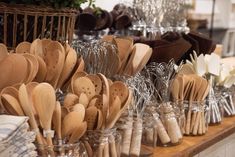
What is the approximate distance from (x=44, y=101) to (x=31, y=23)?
1.17 ft

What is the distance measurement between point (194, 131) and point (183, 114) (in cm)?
7

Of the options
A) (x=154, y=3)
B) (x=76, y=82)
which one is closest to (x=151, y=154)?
(x=76, y=82)

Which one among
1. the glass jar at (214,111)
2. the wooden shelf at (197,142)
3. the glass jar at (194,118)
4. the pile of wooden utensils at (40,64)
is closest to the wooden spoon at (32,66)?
the pile of wooden utensils at (40,64)

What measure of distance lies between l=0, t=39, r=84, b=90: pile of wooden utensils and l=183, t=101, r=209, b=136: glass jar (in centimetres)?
35

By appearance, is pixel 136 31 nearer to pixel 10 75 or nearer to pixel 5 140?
pixel 10 75

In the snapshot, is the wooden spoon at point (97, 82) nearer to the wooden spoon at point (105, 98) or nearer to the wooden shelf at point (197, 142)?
the wooden spoon at point (105, 98)

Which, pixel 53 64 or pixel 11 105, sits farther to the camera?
pixel 53 64

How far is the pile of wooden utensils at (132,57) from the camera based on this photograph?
3.10 ft

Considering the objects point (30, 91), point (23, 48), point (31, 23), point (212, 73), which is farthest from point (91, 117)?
point (212, 73)

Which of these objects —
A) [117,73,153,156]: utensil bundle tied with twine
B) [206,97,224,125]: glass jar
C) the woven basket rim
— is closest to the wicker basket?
the woven basket rim

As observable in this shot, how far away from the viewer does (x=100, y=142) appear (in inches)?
28.2

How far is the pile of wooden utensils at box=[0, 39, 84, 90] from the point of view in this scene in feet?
2.23

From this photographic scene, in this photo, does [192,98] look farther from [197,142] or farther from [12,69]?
[12,69]

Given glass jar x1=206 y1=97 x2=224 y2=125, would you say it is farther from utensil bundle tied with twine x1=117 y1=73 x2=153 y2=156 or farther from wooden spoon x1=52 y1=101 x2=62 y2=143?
wooden spoon x1=52 y1=101 x2=62 y2=143
